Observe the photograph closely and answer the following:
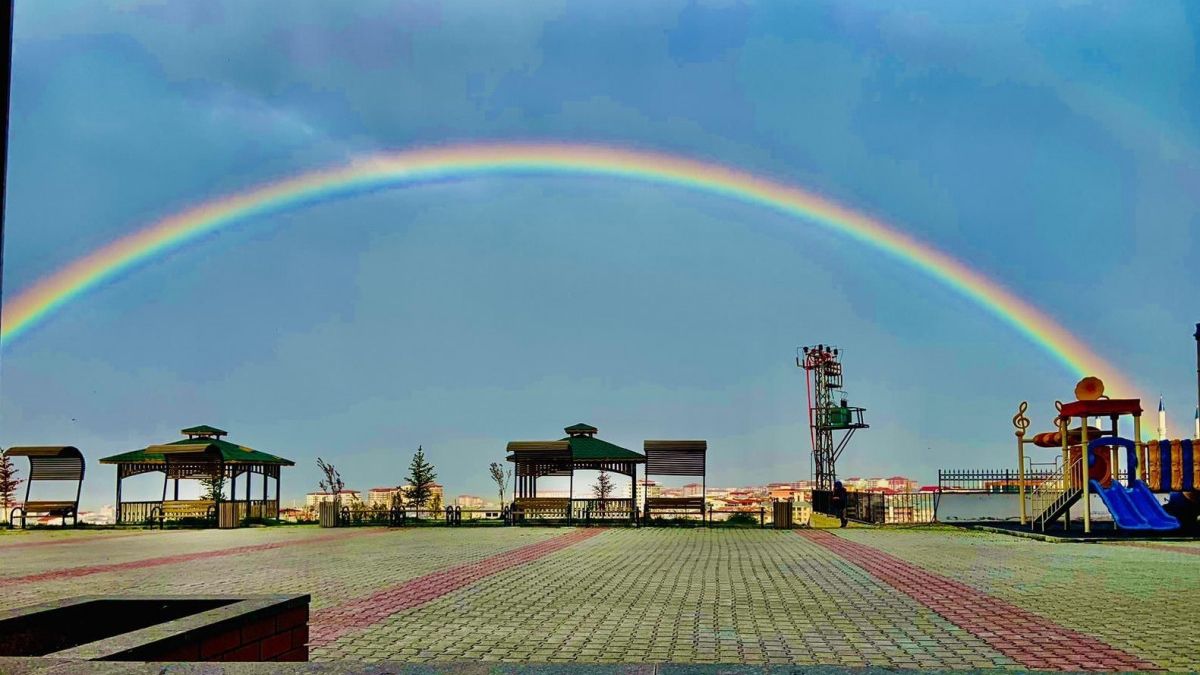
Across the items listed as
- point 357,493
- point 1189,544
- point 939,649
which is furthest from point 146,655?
point 357,493

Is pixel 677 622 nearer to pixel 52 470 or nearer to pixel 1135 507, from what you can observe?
pixel 1135 507

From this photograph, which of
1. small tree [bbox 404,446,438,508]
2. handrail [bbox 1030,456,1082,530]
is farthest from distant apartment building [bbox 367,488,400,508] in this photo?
handrail [bbox 1030,456,1082,530]

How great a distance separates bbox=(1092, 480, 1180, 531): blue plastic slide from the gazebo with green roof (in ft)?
69.3

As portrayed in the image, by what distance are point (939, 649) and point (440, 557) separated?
9534 millimetres

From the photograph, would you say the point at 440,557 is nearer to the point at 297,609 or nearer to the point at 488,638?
the point at 488,638

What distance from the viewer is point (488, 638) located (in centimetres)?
667

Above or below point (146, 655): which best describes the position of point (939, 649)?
below

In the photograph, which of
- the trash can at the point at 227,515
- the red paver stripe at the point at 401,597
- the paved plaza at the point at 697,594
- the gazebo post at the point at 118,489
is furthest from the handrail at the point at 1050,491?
the gazebo post at the point at 118,489

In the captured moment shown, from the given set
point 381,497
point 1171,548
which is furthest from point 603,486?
point 1171,548

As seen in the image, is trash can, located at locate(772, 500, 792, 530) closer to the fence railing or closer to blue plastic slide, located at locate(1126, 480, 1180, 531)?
the fence railing

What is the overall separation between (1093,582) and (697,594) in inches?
174

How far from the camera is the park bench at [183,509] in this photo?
26.3 m

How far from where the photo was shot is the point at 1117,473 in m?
23.2

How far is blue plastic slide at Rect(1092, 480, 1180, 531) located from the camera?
2098 centimetres
